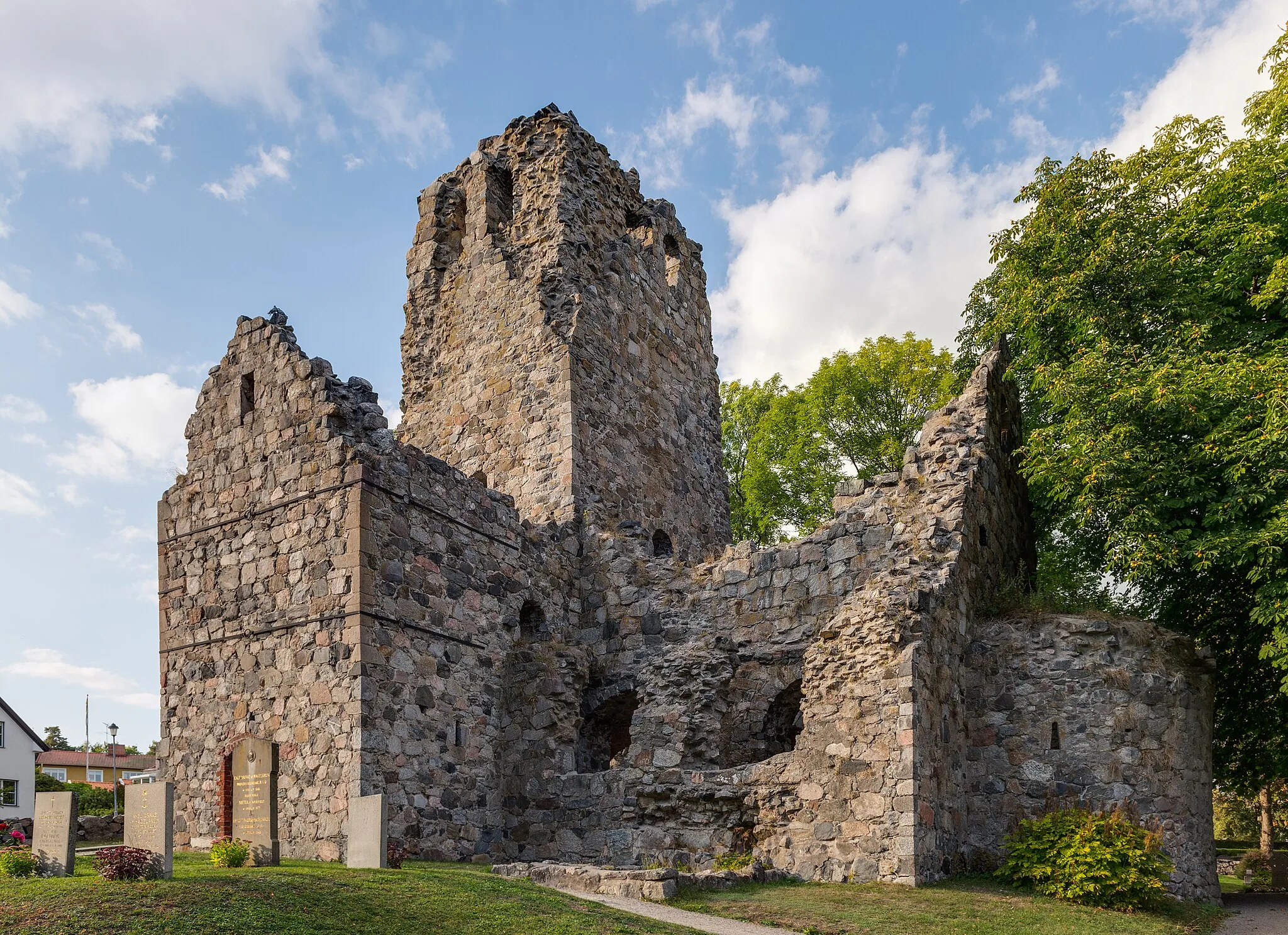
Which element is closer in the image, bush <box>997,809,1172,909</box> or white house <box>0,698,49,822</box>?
bush <box>997,809,1172,909</box>

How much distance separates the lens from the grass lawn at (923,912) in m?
10.9

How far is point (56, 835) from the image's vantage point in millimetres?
11055

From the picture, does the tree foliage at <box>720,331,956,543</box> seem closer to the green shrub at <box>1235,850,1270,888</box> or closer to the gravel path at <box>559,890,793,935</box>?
the green shrub at <box>1235,850,1270,888</box>

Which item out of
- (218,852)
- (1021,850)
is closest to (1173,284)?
(1021,850)

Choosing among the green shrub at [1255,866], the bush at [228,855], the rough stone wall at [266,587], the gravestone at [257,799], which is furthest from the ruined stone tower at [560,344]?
the green shrub at [1255,866]

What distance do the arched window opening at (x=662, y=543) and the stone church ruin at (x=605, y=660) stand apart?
1.54 m

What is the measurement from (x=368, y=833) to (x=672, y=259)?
1499cm

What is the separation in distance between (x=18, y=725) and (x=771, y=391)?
99.2ft

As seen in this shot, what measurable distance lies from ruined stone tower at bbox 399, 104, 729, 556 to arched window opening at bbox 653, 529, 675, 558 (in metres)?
0.18

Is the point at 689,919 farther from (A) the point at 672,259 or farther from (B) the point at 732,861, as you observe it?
(A) the point at 672,259

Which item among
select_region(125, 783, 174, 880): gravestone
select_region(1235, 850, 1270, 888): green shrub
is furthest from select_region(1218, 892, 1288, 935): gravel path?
select_region(125, 783, 174, 880): gravestone

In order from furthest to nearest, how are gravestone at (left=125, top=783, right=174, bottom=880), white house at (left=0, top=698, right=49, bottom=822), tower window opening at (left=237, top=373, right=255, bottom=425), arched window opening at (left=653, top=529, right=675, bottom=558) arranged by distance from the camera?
white house at (left=0, top=698, right=49, bottom=822), arched window opening at (left=653, top=529, right=675, bottom=558), tower window opening at (left=237, top=373, right=255, bottom=425), gravestone at (left=125, top=783, right=174, bottom=880)

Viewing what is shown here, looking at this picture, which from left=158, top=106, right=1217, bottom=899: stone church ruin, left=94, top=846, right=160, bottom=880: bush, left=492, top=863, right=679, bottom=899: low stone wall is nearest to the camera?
left=94, top=846, right=160, bottom=880: bush

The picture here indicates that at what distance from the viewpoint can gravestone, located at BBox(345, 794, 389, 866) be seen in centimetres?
1258
